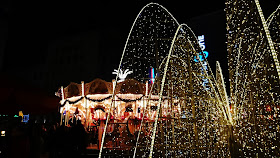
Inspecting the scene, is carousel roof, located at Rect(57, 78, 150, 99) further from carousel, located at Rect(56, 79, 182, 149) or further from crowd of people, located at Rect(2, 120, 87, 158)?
crowd of people, located at Rect(2, 120, 87, 158)

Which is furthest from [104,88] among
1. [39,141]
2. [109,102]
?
[39,141]

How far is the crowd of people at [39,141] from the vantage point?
6.59 m

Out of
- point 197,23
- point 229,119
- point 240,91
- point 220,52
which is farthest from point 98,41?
point 229,119

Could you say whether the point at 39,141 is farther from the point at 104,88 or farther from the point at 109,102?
the point at 109,102

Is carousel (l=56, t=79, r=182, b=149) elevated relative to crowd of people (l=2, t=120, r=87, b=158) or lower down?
elevated

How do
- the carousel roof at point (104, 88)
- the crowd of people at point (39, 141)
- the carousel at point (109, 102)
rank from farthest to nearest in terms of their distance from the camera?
1. the carousel roof at point (104, 88)
2. the carousel at point (109, 102)
3. the crowd of people at point (39, 141)

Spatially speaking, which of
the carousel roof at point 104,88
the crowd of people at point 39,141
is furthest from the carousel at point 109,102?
the crowd of people at point 39,141

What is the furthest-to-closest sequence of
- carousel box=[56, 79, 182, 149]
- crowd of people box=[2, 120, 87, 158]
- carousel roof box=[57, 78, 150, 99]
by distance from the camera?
carousel roof box=[57, 78, 150, 99] → carousel box=[56, 79, 182, 149] → crowd of people box=[2, 120, 87, 158]

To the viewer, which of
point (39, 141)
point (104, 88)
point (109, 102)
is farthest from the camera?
point (109, 102)

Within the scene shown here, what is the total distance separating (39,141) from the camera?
284 inches

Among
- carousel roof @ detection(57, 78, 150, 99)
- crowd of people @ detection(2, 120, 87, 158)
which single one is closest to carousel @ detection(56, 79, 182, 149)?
carousel roof @ detection(57, 78, 150, 99)

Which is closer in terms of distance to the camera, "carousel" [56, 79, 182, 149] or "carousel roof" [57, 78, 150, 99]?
"carousel" [56, 79, 182, 149]

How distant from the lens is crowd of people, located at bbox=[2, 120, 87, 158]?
6590mm

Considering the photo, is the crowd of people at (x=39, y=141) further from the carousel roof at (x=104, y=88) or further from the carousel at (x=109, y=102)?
the carousel roof at (x=104, y=88)
